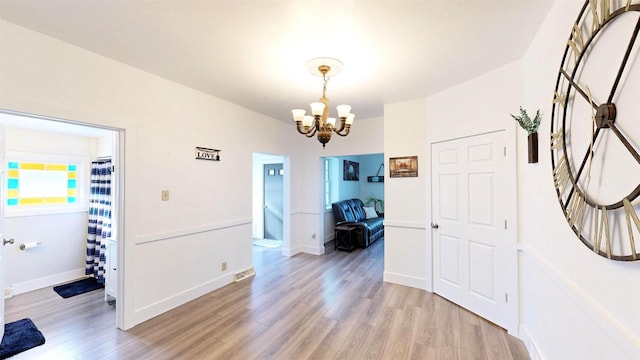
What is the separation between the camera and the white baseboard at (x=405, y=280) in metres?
3.34

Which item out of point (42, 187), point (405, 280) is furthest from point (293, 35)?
point (42, 187)

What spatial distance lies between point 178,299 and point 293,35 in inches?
118

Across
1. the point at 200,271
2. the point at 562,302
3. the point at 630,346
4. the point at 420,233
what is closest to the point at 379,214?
the point at 420,233

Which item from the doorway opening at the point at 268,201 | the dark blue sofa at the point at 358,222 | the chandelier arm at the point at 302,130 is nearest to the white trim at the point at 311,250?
the dark blue sofa at the point at 358,222

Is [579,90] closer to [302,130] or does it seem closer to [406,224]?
[302,130]

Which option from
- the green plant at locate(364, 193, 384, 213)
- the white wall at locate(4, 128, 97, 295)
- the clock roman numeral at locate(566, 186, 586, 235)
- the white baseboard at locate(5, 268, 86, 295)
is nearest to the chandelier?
the clock roman numeral at locate(566, 186, 586, 235)

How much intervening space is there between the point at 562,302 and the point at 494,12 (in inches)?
73.3

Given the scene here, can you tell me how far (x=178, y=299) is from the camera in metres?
2.84

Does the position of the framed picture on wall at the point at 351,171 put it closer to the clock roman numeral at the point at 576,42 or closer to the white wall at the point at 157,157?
the white wall at the point at 157,157

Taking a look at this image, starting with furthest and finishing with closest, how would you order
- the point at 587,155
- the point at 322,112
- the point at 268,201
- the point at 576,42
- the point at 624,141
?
the point at 268,201, the point at 322,112, the point at 576,42, the point at 587,155, the point at 624,141

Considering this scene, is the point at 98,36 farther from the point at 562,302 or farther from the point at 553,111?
the point at 562,302

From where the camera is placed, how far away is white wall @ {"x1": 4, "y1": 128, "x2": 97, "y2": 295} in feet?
10.7

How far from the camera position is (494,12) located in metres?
1.66

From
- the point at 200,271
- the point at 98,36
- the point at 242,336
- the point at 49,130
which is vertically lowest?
the point at 242,336
